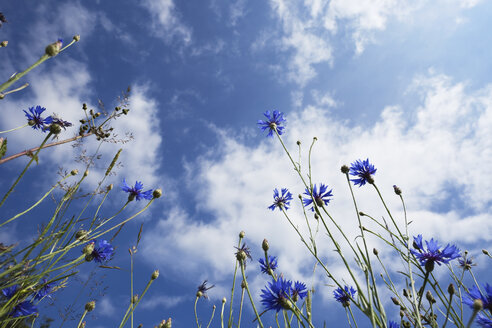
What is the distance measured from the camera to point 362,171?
2.13 m

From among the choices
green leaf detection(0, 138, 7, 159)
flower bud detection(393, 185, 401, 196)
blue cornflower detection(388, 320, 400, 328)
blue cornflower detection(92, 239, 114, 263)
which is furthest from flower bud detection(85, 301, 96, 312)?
flower bud detection(393, 185, 401, 196)

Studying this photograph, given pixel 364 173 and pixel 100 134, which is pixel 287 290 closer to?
pixel 364 173

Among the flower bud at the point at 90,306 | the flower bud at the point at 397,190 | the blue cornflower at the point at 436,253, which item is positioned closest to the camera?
the blue cornflower at the point at 436,253

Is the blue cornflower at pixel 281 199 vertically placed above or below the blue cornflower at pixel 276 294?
above

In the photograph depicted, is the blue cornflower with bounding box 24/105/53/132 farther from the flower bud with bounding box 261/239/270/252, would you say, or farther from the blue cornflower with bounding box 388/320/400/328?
the blue cornflower with bounding box 388/320/400/328

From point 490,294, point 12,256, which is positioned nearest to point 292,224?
point 490,294

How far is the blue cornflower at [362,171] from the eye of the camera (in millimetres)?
2111

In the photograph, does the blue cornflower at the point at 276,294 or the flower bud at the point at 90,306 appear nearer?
the blue cornflower at the point at 276,294

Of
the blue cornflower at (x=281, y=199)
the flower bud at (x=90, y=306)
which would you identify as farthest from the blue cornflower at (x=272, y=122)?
the flower bud at (x=90, y=306)

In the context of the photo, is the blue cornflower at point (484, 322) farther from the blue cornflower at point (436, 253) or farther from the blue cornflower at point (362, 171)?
the blue cornflower at point (362, 171)

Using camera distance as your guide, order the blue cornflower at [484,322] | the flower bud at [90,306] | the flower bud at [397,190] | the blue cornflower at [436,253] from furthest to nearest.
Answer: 1. the flower bud at [397,190]
2. the flower bud at [90,306]
3. the blue cornflower at [436,253]
4. the blue cornflower at [484,322]

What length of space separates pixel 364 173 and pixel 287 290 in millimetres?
1261

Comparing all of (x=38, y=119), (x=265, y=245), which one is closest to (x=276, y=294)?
(x=265, y=245)

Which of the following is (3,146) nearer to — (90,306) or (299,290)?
(90,306)
